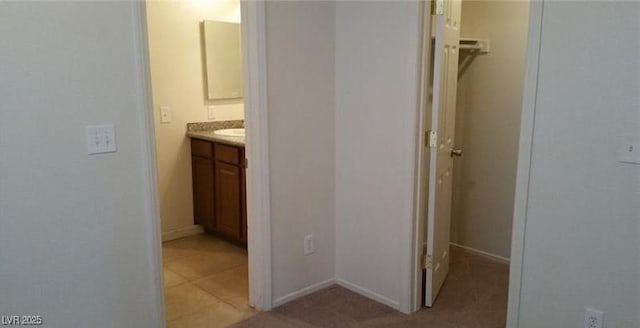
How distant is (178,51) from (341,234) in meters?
2.02

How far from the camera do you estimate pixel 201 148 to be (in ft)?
13.4

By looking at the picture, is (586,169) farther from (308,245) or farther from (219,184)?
(219,184)

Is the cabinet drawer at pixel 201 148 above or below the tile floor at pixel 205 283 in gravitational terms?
above

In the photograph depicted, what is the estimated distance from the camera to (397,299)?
297cm

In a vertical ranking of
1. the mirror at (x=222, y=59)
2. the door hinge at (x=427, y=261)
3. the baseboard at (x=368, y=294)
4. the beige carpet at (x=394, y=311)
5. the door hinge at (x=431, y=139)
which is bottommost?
the beige carpet at (x=394, y=311)

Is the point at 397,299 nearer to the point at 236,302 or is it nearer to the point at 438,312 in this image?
the point at 438,312

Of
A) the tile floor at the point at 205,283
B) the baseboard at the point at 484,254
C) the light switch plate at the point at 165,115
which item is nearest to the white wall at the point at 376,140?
the tile floor at the point at 205,283

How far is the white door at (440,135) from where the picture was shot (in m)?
2.69

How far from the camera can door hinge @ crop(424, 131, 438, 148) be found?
2781 millimetres

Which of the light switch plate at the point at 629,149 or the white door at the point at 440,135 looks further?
the white door at the point at 440,135

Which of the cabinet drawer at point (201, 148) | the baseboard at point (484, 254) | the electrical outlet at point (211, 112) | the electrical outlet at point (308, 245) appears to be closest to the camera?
the electrical outlet at point (308, 245)

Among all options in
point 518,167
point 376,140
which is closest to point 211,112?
point 376,140

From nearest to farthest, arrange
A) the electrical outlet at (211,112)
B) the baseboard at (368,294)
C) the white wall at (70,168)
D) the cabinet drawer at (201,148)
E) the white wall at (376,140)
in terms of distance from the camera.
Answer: the white wall at (70,168)
the white wall at (376,140)
the baseboard at (368,294)
the cabinet drawer at (201,148)
the electrical outlet at (211,112)

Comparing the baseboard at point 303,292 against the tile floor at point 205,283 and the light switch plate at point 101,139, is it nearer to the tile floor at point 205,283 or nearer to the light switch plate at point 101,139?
the tile floor at point 205,283
